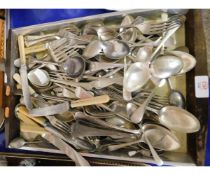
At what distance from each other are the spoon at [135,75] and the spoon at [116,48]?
0.16 ft

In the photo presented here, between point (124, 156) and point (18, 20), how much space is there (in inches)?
20.5

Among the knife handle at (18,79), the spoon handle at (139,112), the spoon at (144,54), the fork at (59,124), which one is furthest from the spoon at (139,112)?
the knife handle at (18,79)

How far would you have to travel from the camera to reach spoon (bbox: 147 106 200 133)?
0.77 meters

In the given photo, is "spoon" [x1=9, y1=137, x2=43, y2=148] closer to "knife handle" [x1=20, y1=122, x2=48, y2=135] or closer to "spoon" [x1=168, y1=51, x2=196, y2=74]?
"knife handle" [x1=20, y1=122, x2=48, y2=135]

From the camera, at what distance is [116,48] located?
0.81 meters

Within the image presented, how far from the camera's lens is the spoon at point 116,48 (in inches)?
31.9

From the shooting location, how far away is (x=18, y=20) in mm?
922

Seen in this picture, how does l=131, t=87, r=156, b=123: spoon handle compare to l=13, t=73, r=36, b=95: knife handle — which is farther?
l=13, t=73, r=36, b=95: knife handle

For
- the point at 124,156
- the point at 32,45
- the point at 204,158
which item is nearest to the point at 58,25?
the point at 32,45

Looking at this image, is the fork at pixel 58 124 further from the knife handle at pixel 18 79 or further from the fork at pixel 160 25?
the fork at pixel 160 25

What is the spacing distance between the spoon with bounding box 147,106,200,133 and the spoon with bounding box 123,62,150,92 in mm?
88

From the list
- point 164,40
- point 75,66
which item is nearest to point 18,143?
point 75,66

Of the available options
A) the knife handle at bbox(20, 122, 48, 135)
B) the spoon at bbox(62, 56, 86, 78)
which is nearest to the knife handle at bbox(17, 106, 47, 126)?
the knife handle at bbox(20, 122, 48, 135)
